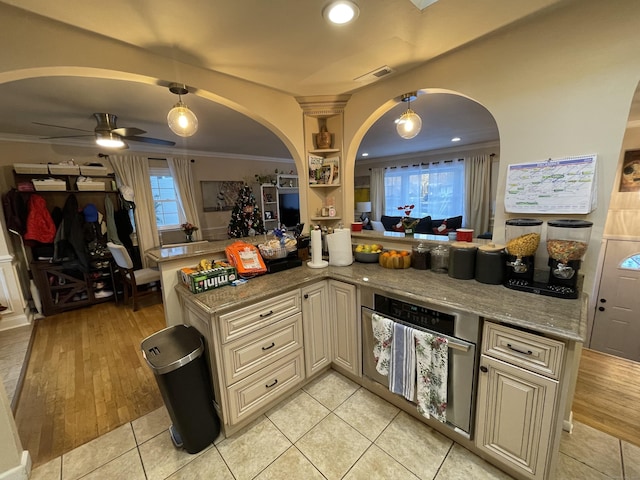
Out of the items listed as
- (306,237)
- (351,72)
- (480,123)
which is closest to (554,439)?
(306,237)

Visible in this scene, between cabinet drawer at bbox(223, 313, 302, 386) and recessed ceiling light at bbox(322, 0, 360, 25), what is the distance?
1709 millimetres

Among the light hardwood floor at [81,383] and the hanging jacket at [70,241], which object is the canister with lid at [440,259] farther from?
the hanging jacket at [70,241]

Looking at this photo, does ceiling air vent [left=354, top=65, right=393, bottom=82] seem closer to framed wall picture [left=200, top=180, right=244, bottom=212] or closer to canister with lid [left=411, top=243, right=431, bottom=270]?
canister with lid [left=411, top=243, right=431, bottom=270]

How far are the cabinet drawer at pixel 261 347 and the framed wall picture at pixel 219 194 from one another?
4129mm

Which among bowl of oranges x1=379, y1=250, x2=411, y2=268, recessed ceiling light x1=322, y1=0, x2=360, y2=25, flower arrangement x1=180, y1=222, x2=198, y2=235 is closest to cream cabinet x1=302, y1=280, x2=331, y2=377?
bowl of oranges x1=379, y1=250, x2=411, y2=268

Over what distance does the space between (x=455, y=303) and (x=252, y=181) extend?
5.21 m

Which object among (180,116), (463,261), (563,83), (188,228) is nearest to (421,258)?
(463,261)

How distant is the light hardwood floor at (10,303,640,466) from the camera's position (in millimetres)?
1601

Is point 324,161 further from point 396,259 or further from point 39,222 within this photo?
point 39,222

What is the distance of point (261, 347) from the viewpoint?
1593mm

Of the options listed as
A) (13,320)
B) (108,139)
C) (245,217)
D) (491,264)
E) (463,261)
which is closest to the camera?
(491,264)

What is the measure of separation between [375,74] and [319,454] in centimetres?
251

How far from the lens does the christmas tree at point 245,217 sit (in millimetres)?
5117

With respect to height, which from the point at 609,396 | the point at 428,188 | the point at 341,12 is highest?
the point at 341,12
